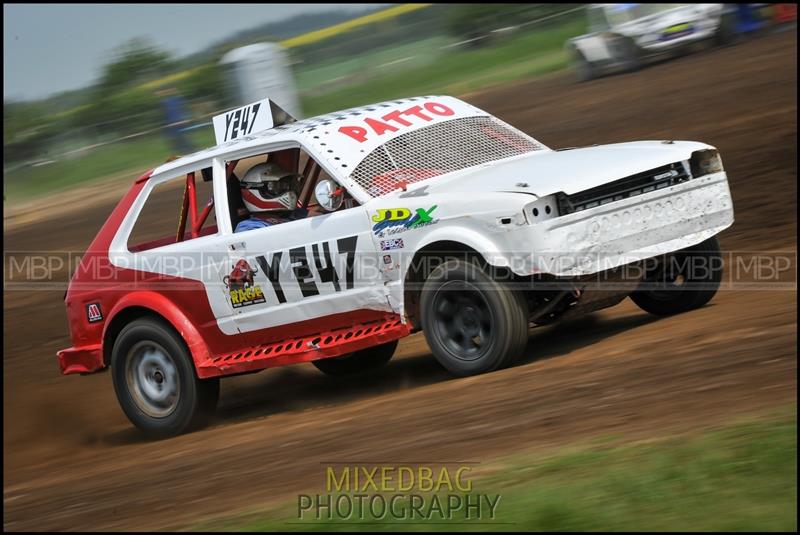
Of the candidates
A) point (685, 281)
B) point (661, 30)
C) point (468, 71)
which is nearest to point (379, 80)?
point (468, 71)

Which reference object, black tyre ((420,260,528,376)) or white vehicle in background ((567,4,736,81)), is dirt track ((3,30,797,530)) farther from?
white vehicle in background ((567,4,736,81))

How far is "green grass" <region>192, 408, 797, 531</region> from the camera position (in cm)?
386

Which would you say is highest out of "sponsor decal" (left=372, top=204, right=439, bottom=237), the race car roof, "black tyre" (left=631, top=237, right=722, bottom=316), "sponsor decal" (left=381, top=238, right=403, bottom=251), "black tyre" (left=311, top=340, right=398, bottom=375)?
the race car roof

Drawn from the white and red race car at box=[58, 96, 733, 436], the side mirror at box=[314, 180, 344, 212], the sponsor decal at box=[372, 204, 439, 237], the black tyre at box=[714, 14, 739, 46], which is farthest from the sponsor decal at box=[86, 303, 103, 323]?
the black tyre at box=[714, 14, 739, 46]

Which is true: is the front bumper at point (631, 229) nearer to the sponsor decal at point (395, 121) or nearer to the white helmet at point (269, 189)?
the sponsor decal at point (395, 121)

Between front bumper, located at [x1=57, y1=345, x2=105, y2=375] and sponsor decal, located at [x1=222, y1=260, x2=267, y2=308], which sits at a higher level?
sponsor decal, located at [x1=222, y1=260, x2=267, y2=308]

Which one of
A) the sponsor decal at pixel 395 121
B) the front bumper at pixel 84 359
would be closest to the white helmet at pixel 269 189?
the sponsor decal at pixel 395 121

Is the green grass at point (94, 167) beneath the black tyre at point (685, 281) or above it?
above

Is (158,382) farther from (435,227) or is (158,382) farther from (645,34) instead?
(645,34)

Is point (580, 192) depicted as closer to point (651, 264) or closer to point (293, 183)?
point (651, 264)

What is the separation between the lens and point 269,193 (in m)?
7.57

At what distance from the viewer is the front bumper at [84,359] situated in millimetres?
8141

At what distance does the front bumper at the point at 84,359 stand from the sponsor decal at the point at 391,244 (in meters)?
2.53

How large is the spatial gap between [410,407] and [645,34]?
14.6 m
